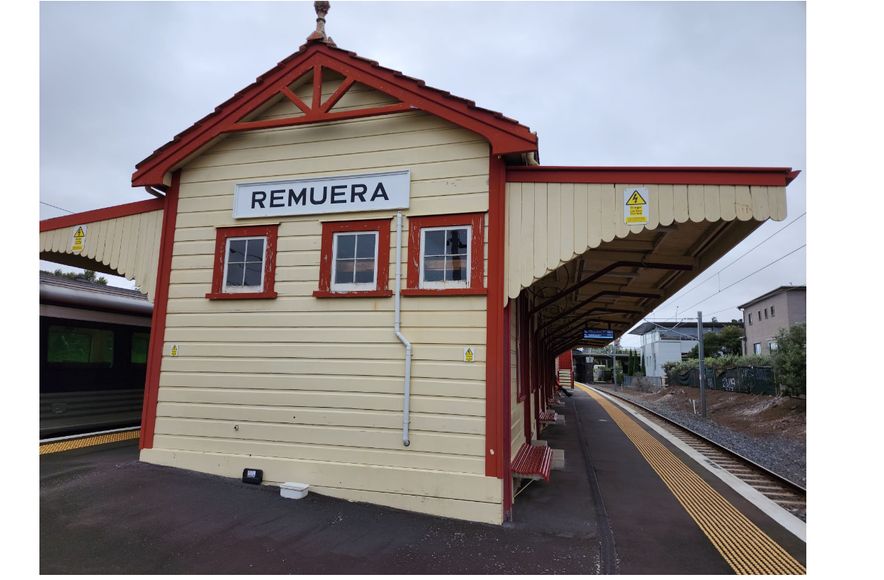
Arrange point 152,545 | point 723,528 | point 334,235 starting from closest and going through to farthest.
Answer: point 152,545 < point 723,528 < point 334,235


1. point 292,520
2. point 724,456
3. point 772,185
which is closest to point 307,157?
point 292,520

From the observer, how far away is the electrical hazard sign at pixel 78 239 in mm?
7469

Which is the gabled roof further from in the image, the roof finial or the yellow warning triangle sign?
the yellow warning triangle sign

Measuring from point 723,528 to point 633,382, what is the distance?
46.4 meters

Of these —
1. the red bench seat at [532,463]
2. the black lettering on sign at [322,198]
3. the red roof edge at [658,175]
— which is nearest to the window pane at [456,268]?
the red roof edge at [658,175]

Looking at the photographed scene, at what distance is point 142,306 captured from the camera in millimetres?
10102

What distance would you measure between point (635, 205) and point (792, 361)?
16457mm

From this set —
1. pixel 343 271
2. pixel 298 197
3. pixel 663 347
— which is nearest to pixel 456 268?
pixel 343 271

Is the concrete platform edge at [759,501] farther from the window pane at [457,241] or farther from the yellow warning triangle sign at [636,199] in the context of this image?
the window pane at [457,241]

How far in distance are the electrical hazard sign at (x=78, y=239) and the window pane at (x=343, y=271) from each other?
13.8 ft

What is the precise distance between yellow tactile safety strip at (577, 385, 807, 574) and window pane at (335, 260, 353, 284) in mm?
4760

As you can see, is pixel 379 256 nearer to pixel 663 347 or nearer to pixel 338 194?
pixel 338 194

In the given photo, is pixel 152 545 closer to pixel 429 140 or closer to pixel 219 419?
pixel 219 419

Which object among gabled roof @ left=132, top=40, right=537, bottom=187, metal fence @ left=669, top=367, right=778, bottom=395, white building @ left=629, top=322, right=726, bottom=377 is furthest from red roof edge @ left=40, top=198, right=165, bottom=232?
white building @ left=629, top=322, right=726, bottom=377
